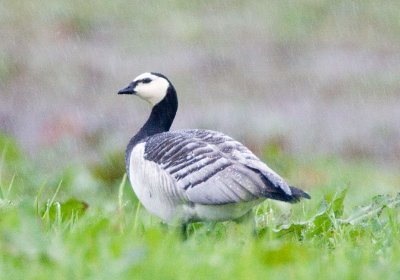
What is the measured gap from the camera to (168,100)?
21.2 ft

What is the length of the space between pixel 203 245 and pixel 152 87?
197cm

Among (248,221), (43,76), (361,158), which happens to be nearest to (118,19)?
(43,76)

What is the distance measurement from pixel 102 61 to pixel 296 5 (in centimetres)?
282

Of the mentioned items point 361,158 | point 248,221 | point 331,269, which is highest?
point 331,269

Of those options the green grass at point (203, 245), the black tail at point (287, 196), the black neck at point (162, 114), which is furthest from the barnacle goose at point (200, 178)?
the black neck at point (162, 114)

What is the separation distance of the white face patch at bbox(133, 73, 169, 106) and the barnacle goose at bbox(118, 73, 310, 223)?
0.57m

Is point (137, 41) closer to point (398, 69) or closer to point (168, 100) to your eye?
point (398, 69)

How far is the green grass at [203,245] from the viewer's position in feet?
13.1

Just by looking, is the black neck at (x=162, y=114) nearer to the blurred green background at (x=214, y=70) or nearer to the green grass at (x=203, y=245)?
the green grass at (x=203, y=245)

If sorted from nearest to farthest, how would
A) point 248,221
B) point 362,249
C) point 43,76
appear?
1. point 362,249
2. point 248,221
3. point 43,76

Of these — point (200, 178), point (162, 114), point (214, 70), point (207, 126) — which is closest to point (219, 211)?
point (200, 178)

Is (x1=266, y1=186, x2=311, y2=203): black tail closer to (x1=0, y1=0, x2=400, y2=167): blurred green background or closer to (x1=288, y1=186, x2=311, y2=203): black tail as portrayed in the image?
(x1=288, y1=186, x2=311, y2=203): black tail

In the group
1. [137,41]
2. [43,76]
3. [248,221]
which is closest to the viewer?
[248,221]

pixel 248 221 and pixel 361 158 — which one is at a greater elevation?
pixel 248 221
